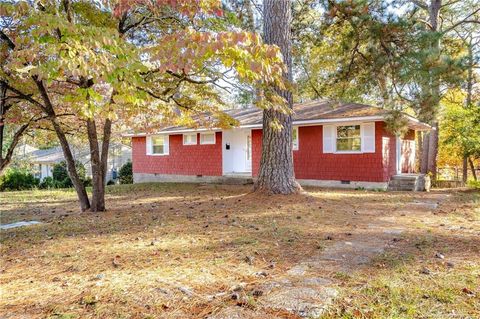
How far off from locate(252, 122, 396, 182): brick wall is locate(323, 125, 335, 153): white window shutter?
0.13 m

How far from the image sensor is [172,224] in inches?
235

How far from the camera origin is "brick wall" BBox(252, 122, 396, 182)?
12.6m

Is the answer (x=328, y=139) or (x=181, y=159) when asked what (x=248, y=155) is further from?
(x=328, y=139)

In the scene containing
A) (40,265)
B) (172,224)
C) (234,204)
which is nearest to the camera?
(40,265)

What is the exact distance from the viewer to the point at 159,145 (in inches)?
752

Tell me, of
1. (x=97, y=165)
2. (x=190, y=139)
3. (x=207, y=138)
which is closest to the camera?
(x=97, y=165)

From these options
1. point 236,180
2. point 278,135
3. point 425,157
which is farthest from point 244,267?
point 425,157

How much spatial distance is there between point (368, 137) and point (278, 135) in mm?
5432

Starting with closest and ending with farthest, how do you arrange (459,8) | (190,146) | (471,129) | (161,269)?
(161,269) < (471,129) < (190,146) < (459,8)

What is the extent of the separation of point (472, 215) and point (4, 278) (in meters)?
7.46

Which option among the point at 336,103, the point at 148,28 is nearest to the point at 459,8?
the point at 336,103

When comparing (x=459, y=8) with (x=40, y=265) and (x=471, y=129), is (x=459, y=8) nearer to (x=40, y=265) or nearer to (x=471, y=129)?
(x=471, y=129)

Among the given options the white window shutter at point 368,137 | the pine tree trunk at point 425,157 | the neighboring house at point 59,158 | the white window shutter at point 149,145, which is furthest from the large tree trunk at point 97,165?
the neighboring house at point 59,158

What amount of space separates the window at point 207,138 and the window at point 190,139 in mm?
418
